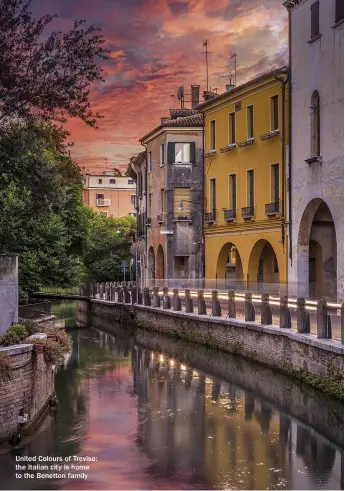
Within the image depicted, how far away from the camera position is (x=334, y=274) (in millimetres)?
27078

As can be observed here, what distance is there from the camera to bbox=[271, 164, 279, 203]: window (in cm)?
2884

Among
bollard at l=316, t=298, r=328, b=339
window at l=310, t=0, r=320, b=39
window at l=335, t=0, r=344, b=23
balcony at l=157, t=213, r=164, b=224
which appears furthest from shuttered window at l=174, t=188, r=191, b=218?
bollard at l=316, t=298, r=328, b=339

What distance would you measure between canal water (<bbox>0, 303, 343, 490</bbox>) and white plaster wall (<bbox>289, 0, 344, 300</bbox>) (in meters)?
5.22

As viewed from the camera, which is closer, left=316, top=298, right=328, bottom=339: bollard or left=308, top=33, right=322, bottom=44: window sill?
left=316, top=298, right=328, bottom=339: bollard

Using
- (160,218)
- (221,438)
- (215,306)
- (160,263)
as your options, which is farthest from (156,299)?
(221,438)

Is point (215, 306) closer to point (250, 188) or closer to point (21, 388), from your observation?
point (250, 188)

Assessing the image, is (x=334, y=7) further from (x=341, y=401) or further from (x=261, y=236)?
(x=341, y=401)

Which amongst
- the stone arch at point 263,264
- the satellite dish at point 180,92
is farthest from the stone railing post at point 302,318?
the satellite dish at point 180,92

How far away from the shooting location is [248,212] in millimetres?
30953

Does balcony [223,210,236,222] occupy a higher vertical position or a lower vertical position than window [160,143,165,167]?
lower

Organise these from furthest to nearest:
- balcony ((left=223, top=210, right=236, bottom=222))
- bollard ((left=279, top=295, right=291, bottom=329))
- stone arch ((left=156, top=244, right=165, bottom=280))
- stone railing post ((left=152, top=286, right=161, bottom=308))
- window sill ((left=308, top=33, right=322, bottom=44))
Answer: stone arch ((left=156, top=244, right=165, bottom=280)) → balcony ((left=223, top=210, right=236, bottom=222)) → stone railing post ((left=152, top=286, right=161, bottom=308)) → window sill ((left=308, top=33, right=322, bottom=44)) → bollard ((left=279, top=295, right=291, bottom=329))

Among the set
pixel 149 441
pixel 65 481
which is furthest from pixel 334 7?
pixel 65 481

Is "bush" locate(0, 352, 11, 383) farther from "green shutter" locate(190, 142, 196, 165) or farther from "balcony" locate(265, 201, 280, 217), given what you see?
"green shutter" locate(190, 142, 196, 165)

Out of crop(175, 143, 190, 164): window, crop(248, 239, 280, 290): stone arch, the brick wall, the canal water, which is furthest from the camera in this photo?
crop(175, 143, 190, 164): window
